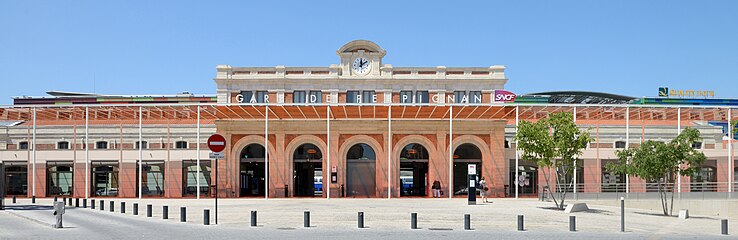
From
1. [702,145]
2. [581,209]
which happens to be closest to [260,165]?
[581,209]

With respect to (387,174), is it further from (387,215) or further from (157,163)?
(387,215)

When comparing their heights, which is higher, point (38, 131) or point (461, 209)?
point (38, 131)

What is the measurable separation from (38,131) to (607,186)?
38791mm

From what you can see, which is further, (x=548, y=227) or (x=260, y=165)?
(x=260, y=165)

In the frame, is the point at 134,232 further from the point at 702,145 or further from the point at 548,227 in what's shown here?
the point at 702,145

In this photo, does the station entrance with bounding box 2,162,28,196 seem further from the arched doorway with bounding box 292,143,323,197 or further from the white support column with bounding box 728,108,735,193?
the white support column with bounding box 728,108,735,193

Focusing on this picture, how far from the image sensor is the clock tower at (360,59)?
5684 centimetres

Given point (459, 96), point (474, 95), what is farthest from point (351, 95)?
point (474, 95)

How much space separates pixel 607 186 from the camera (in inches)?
1815

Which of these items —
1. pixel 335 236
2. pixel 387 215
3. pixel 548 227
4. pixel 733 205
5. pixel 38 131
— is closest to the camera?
pixel 335 236

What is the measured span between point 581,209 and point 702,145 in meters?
24.6

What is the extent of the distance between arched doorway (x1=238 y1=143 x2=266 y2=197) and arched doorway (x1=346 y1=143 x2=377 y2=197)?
16.8 ft

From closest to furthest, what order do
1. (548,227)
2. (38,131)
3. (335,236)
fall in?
(335,236), (548,227), (38,131)

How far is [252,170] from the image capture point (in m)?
48.8
